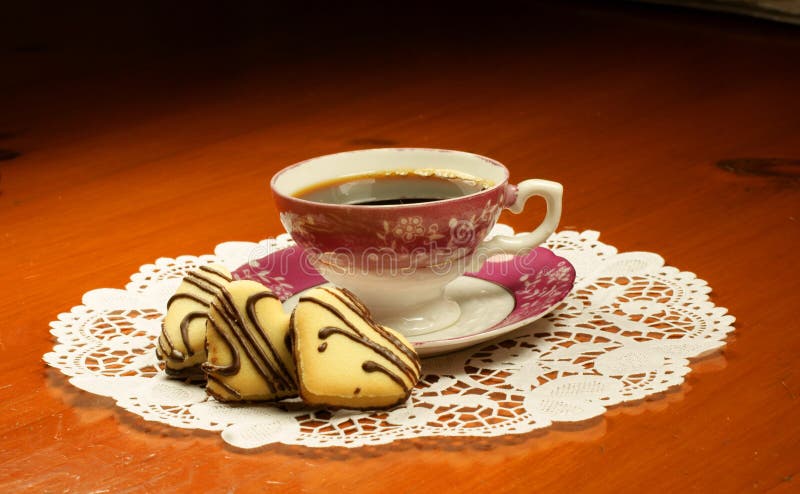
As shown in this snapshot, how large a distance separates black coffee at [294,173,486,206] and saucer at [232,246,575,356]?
9cm

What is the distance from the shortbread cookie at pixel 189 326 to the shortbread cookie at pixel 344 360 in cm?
10

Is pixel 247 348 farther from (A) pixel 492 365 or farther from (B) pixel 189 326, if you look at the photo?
(A) pixel 492 365

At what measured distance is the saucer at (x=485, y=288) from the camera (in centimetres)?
80

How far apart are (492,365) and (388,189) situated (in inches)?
7.7

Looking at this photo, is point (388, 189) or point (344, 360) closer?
point (344, 360)

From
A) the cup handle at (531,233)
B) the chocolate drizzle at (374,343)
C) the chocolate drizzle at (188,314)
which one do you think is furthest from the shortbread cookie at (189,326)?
the cup handle at (531,233)

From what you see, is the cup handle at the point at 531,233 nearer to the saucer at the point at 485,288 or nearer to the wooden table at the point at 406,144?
the saucer at the point at 485,288

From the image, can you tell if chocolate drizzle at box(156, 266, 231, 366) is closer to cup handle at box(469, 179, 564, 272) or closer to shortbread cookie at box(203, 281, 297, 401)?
shortbread cookie at box(203, 281, 297, 401)

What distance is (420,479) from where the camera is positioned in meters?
0.64

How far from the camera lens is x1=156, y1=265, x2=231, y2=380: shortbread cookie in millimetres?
781

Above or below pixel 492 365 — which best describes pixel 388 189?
above

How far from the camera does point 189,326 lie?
788mm

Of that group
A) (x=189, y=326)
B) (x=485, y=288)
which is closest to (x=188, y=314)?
(x=189, y=326)

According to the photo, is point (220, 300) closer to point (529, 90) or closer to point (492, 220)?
point (492, 220)
